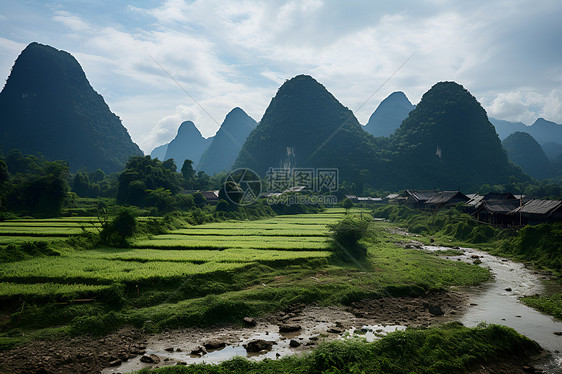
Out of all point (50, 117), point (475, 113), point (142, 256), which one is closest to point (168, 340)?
point (142, 256)

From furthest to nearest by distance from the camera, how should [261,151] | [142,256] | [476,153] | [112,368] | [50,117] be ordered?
[261,151], [50,117], [476,153], [142,256], [112,368]

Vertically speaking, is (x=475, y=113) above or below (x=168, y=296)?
above

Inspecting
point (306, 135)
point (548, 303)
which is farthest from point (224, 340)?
point (306, 135)

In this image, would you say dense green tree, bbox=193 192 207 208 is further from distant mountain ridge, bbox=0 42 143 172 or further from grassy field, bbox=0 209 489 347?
distant mountain ridge, bbox=0 42 143 172

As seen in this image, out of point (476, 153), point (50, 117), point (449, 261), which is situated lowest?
point (449, 261)

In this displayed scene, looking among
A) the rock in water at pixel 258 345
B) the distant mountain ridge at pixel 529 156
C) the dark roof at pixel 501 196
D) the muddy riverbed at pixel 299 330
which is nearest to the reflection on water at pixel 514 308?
the muddy riverbed at pixel 299 330

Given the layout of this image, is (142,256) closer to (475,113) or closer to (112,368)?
(112,368)
